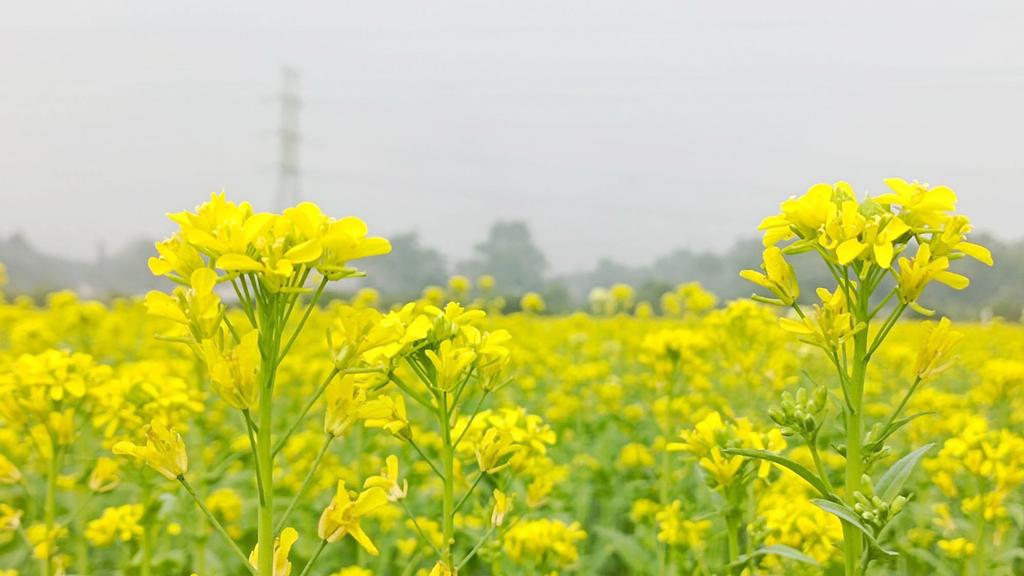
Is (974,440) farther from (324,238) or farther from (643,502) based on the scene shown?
(324,238)

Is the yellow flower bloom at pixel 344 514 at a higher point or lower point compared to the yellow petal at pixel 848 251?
lower

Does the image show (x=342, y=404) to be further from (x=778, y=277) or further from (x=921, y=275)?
(x=921, y=275)

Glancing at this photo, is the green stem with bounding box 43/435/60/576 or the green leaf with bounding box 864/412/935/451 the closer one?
the green leaf with bounding box 864/412/935/451

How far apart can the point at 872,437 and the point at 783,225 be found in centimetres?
51

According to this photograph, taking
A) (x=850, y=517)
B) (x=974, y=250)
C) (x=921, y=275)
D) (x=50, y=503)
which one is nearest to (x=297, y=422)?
(x=850, y=517)

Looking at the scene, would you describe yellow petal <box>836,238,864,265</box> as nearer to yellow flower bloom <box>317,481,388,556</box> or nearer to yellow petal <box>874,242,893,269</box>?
yellow petal <box>874,242,893,269</box>

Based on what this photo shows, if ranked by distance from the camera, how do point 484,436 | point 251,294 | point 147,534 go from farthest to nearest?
point 147,534 < point 484,436 < point 251,294

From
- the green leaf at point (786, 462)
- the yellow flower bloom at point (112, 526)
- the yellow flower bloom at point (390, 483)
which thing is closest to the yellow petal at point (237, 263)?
the yellow flower bloom at point (390, 483)

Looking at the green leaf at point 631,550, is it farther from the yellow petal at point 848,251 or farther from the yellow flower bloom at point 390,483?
the yellow petal at point 848,251

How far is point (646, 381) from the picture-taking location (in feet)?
13.9

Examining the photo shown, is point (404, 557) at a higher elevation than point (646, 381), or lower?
lower

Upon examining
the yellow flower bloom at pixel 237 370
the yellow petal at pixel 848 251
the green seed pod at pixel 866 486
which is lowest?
the green seed pod at pixel 866 486

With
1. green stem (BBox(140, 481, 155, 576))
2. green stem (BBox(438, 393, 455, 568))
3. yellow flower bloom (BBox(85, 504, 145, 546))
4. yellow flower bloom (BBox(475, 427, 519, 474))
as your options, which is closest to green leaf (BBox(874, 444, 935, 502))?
yellow flower bloom (BBox(475, 427, 519, 474))

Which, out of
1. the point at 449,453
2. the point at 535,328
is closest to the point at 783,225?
the point at 449,453
